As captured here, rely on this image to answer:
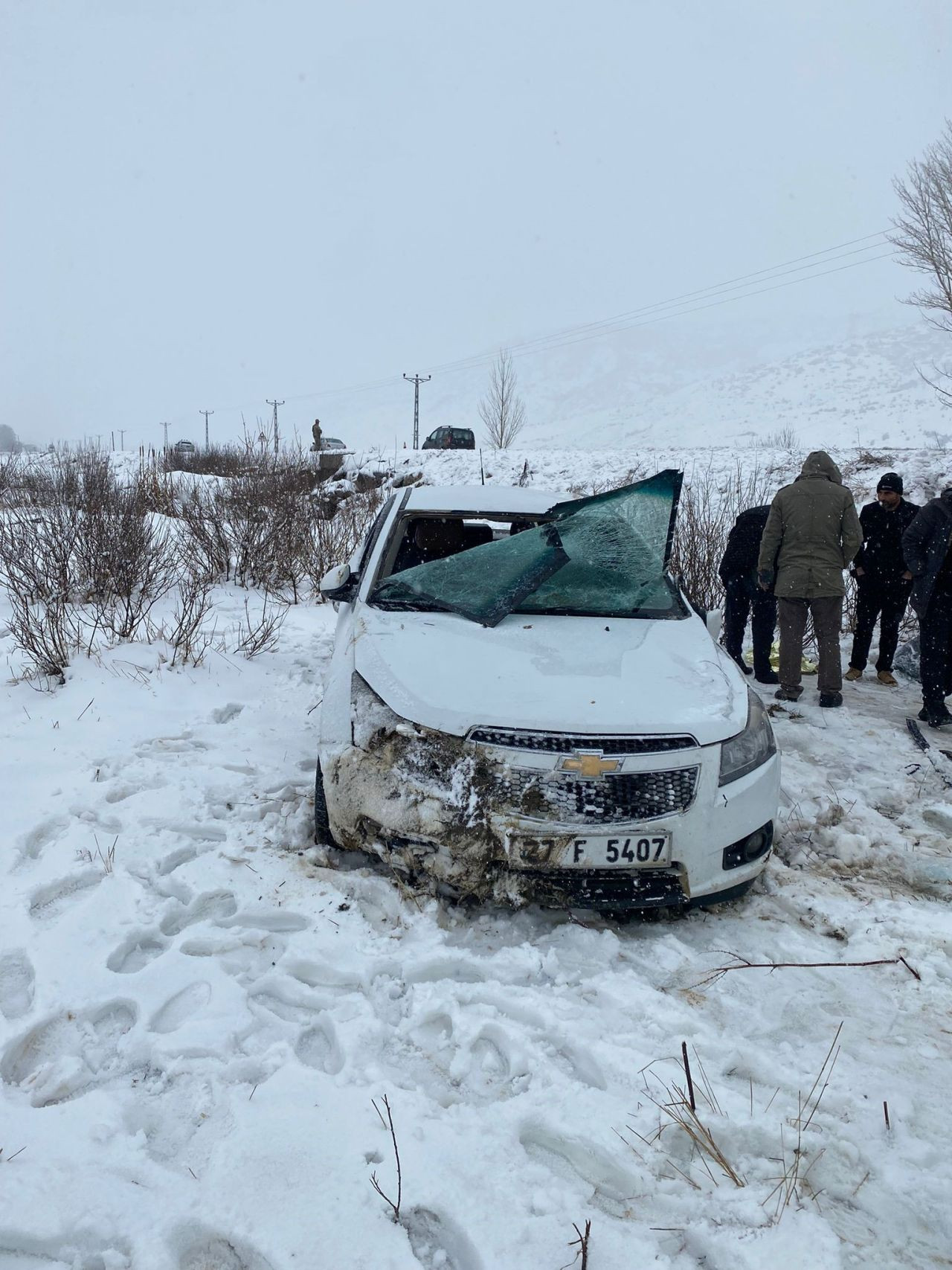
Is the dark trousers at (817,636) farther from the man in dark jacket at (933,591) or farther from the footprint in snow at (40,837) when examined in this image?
the footprint in snow at (40,837)

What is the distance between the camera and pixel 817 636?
526cm

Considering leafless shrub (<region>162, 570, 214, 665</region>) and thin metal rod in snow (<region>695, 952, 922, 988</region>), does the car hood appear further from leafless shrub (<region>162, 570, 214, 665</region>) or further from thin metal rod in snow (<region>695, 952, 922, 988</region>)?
leafless shrub (<region>162, 570, 214, 665</region>)

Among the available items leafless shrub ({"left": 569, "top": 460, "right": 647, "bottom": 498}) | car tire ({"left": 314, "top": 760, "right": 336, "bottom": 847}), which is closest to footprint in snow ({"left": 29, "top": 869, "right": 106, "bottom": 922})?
car tire ({"left": 314, "top": 760, "right": 336, "bottom": 847})

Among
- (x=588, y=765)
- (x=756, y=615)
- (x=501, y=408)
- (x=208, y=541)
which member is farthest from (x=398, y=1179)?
(x=501, y=408)

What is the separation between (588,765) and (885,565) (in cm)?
462

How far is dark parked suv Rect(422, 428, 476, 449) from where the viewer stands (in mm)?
26305

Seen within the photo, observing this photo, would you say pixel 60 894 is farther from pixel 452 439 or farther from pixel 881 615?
pixel 452 439

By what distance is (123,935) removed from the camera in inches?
89.0

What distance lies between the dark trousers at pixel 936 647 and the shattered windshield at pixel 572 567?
2440mm

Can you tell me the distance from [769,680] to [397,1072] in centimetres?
496

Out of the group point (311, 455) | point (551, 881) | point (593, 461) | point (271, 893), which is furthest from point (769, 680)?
point (593, 461)

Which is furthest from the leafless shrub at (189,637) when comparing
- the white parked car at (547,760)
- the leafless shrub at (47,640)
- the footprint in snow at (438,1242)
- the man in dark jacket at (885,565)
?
the man in dark jacket at (885,565)

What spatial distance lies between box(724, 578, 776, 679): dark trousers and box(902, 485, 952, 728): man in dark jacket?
1.14 meters

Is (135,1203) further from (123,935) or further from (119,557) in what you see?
(119,557)
